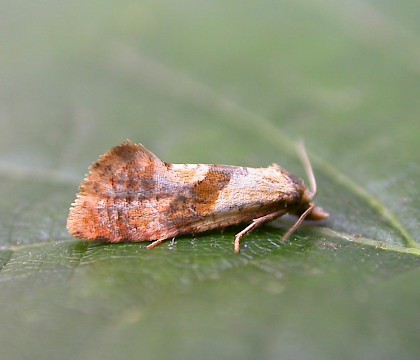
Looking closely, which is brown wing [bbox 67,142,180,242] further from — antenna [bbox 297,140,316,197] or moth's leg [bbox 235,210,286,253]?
antenna [bbox 297,140,316,197]

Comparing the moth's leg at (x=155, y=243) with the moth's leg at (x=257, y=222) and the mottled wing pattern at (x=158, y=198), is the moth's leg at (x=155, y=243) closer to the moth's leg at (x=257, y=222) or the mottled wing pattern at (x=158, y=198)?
the mottled wing pattern at (x=158, y=198)

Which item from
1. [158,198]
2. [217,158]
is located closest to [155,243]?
[158,198]

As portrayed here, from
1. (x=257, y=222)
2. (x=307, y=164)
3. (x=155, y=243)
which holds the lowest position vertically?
(x=155, y=243)

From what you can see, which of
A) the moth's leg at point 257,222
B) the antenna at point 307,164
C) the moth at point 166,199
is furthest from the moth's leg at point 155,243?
the antenna at point 307,164

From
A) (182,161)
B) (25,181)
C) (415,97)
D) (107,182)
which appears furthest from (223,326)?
(415,97)

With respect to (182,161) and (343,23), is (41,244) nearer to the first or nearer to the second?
(182,161)

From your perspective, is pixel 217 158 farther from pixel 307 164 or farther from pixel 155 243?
pixel 155 243
